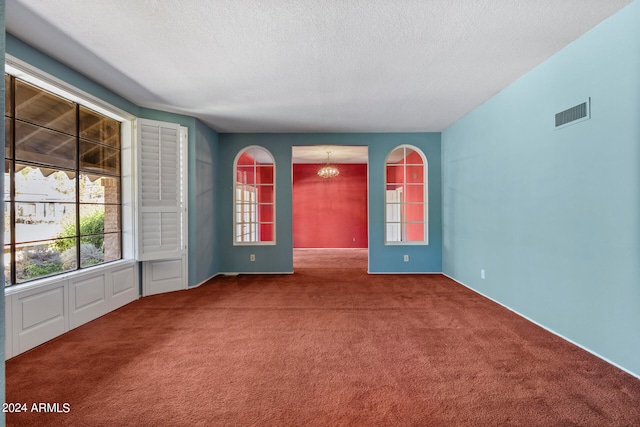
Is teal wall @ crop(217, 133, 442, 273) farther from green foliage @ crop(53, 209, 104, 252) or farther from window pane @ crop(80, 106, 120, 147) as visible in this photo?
green foliage @ crop(53, 209, 104, 252)

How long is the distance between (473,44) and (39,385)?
164 inches

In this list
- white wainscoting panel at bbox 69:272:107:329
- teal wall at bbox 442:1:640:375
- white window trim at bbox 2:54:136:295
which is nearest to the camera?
teal wall at bbox 442:1:640:375

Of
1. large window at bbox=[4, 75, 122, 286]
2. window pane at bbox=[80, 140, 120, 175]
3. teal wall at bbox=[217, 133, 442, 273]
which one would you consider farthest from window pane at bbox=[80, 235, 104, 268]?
teal wall at bbox=[217, 133, 442, 273]

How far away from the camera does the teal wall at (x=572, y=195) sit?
217cm

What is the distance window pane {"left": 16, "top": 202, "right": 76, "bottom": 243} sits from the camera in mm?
2672

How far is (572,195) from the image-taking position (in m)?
2.64

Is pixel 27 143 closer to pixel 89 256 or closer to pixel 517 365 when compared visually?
pixel 89 256

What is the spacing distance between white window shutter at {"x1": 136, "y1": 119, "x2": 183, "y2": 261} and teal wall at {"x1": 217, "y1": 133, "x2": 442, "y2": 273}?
1251mm

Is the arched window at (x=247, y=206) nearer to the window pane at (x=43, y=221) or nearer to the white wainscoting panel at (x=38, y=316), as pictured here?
the window pane at (x=43, y=221)

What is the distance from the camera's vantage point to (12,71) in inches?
101

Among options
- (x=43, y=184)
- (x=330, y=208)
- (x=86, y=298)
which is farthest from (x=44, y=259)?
(x=330, y=208)

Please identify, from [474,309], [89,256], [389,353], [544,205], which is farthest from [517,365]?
[89,256]

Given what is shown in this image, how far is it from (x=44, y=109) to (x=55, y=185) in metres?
0.72

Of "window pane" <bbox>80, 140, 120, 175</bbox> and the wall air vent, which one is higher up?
the wall air vent
